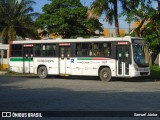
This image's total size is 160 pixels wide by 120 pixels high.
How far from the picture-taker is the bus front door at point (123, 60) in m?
26.3

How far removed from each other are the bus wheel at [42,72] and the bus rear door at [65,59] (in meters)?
1.56

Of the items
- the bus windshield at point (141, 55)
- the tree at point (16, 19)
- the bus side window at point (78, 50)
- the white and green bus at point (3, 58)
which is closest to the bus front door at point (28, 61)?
the bus side window at point (78, 50)

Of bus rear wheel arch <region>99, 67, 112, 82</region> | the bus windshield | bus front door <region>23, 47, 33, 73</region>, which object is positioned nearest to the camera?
the bus windshield

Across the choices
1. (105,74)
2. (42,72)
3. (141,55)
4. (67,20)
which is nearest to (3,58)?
(67,20)

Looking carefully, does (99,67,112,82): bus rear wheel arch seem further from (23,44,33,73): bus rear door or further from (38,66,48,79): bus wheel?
(23,44,33,73): bus rear door

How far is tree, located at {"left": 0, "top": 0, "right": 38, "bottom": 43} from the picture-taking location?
45.7 metres

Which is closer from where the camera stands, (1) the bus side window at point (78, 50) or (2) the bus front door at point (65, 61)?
(1) the bus side window at point (78, 50)

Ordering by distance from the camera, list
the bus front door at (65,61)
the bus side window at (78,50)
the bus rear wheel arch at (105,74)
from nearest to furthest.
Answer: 1. the bus rear wheel arch at (105,74)
2. the bus side window at (78,50)
3. the bus front door at (65,61)

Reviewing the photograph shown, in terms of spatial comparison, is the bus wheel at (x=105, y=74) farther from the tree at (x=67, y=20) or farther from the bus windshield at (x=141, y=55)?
the tree at (x=67, y=20)

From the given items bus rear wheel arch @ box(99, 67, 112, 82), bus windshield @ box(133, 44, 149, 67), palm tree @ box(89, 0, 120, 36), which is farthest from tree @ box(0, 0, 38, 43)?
bus windshield @ box(133, 44, 149, 67)

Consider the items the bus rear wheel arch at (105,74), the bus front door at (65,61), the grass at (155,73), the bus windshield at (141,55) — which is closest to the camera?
the bus windshield at (141,55)

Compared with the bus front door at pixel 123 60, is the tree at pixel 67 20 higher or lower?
higher

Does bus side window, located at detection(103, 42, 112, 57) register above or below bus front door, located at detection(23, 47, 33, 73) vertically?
above

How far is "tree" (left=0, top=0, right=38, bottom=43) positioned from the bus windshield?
2156cm
